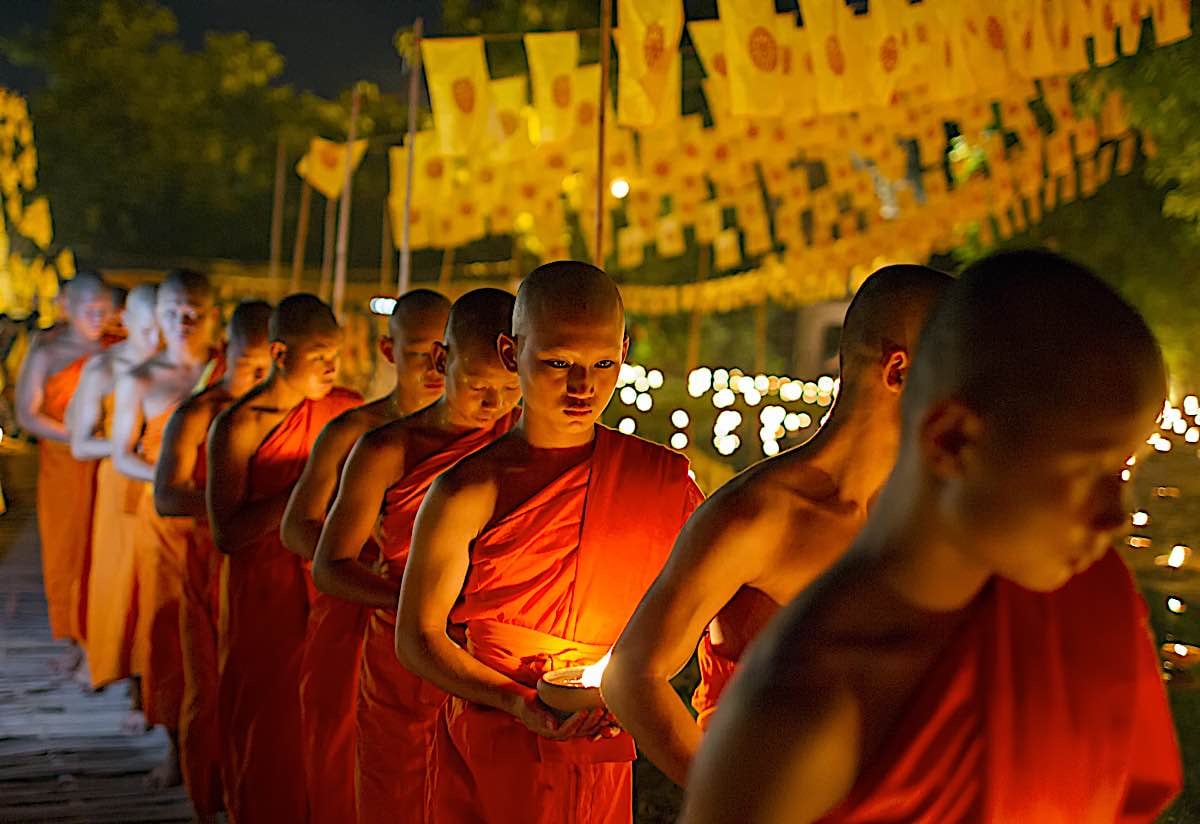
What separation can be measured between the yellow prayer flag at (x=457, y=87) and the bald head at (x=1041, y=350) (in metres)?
7.39

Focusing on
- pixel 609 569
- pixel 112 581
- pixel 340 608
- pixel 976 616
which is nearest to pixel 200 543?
pixel 340 608

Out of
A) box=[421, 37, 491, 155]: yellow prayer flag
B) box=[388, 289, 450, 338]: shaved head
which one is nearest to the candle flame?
box=[388, 289, 450, 338]: shaved head

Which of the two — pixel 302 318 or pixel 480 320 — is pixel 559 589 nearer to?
pixel 480 320

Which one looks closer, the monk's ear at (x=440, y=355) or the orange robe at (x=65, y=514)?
the monk's ear at (x=440, y=355)

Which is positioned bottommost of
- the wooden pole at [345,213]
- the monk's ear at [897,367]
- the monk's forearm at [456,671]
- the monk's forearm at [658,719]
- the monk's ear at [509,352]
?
the monk's forearm at [456,671]

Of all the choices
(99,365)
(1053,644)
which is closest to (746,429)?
(99,365)

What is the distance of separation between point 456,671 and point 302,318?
2.09 meters

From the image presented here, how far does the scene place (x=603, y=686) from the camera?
2.09 meters

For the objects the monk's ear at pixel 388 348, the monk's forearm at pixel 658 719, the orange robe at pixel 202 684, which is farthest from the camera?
the orange robe at pixel 202 684

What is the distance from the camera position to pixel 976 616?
4.41ft

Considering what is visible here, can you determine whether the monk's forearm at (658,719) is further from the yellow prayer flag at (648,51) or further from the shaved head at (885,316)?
the yellow prayer flag at (648,51)

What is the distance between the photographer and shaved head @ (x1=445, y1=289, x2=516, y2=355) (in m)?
3.32

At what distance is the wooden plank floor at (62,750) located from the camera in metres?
5.24

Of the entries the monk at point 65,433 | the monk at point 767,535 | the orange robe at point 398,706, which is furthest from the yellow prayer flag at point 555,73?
the monk at point 767,535
